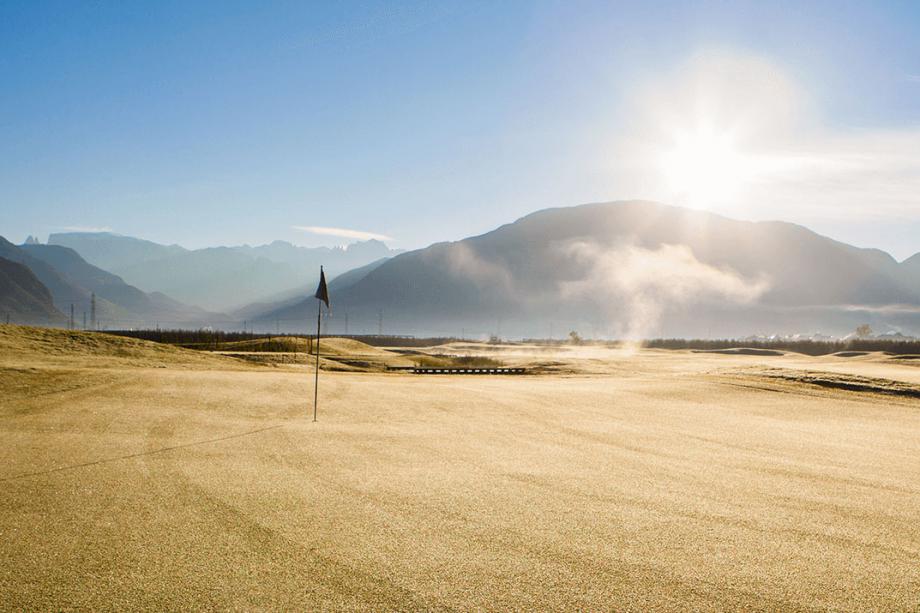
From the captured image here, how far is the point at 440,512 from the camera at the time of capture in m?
7.04

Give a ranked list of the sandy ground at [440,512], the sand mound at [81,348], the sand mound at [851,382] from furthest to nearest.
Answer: the sand mound at [81,348] → the sand mound at [851,382] → the sandy ground at [440,512]

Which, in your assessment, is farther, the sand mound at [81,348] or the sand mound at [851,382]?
the sand mound at [81,348]

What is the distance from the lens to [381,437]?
1209 centimetres

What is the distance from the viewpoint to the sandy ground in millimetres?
5023

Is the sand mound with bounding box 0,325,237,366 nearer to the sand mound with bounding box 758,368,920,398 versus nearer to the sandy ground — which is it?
the sandy ground

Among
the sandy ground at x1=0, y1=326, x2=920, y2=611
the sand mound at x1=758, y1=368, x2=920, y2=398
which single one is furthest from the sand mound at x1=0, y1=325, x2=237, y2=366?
the sand mound at x1=758, y1=368, x2=920, y2=398

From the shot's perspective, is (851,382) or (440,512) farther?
(851,382)

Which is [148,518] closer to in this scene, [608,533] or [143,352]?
[608,533]

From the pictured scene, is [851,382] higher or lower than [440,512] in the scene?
higher

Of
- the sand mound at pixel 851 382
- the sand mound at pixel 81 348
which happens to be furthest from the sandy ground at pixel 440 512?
the sand mound at pixel 81 348

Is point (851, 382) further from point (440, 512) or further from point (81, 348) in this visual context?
point (81, 348)

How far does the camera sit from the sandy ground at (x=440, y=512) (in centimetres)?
502

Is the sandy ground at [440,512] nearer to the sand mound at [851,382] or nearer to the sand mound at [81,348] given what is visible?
the sand mound at [851,382]

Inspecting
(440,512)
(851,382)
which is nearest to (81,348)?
(440,512)
